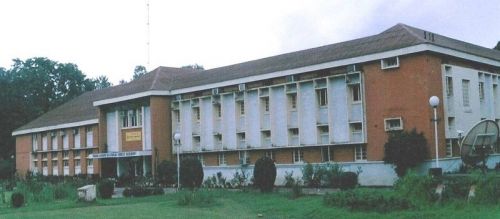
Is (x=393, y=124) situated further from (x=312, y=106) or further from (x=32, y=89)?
(x=32, y=89)

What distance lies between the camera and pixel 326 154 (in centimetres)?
3195

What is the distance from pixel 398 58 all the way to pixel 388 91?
5.49 ft

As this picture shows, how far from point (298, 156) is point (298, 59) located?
5730 mm

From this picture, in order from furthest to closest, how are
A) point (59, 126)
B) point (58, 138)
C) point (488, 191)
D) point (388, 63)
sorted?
point (58, 138) < point (59, 126) < point (388, 63) < point (488, 191)

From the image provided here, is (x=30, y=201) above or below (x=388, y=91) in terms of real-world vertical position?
below

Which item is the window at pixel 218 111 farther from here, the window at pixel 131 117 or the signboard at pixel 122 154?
the window at pixel 131 117

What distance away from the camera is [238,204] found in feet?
73.3

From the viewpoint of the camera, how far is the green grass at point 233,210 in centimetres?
1466

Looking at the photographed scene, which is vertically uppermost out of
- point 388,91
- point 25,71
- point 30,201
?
point 25,71

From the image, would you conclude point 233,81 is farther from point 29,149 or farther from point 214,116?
point 29,149

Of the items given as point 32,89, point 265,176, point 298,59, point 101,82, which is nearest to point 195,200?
point 265,176

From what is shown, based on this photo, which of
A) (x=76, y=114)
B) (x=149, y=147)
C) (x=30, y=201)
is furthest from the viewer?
(x=76, y=114)

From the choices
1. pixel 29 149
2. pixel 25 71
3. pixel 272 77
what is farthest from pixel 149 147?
pixel 25 71

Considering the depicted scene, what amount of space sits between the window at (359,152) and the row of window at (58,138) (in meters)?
26.4
